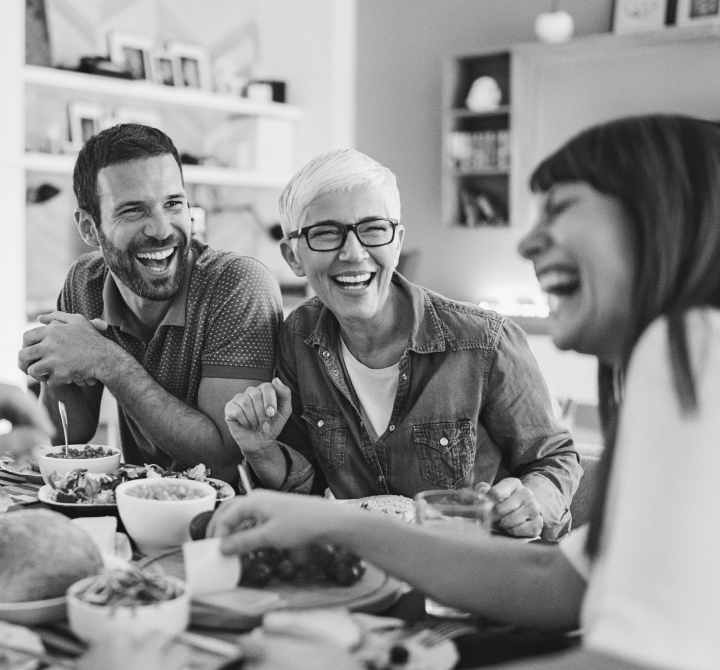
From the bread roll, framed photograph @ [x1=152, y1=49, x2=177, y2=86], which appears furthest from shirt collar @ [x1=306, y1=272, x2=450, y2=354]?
framed photograph @ [x1=152, y1=49, x2=177, y2=86]

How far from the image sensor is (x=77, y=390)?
2168 mm

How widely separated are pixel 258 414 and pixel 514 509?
0.50 metres

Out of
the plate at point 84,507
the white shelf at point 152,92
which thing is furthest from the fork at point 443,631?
the white shelf at point 152,92

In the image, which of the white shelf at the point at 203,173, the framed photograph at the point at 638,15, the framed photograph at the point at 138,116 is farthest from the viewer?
the framed photograph at the point at 138,116

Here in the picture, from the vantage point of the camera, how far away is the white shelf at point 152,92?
4375 millimetres

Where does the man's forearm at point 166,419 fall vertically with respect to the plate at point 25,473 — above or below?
above

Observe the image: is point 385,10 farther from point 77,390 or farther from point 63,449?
point 63,449

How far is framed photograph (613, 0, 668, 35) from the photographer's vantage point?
466 cm

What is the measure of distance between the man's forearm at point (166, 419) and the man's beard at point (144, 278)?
173mm

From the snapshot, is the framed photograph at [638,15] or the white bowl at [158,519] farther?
the framed photograph at [638,15]

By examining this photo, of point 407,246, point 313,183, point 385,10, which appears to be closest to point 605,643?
point 313,183

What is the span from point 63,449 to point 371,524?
88 cm

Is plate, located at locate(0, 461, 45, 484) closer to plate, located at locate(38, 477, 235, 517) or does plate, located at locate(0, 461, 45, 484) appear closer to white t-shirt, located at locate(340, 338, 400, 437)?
plate, located at locate(38, 477, 235, 517)

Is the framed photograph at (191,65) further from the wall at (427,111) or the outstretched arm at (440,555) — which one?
the outstretched arm at (440,555)
